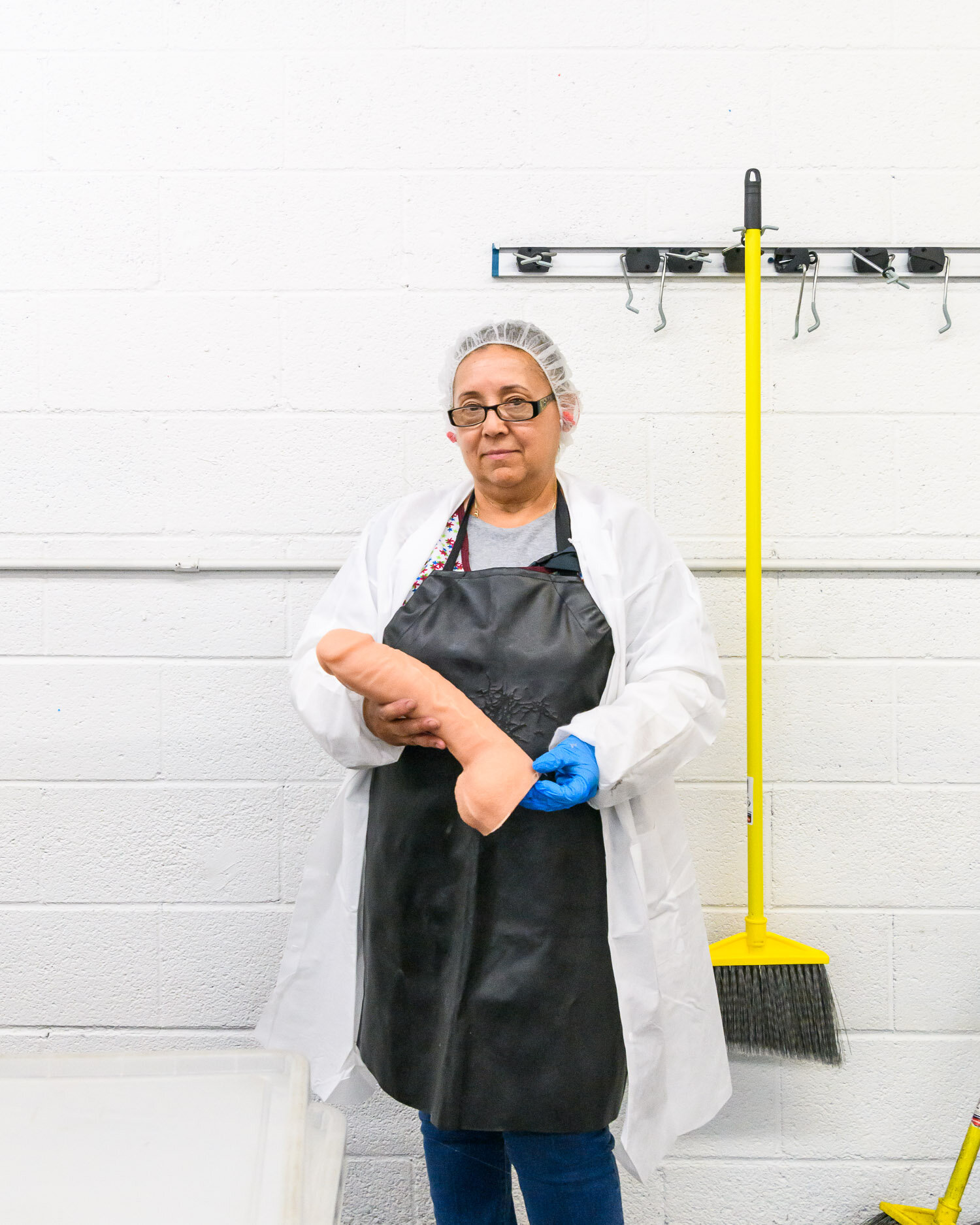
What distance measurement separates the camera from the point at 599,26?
5.05 feet

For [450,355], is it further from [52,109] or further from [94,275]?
[52,109]

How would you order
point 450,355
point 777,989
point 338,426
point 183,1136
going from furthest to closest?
1. point 338,426
2. point 777,989
3. point 450,355
4. point 183,1136

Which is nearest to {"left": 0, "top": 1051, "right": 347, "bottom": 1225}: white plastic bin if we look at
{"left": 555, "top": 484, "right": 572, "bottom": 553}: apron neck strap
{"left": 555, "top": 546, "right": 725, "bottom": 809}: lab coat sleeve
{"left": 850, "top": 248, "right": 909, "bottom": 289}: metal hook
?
{"left": 555, "top": 546, "right": 725, "bottom": 809}: lab coat sleeve

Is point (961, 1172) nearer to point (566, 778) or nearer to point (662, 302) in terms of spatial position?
point (566, 778)

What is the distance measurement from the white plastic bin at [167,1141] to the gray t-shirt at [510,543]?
64 cm

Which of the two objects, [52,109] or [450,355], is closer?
[450,355]

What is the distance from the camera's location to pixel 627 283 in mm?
1534

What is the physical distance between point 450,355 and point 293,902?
0.97 m

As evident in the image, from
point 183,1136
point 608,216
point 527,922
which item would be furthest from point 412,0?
point 183,1136

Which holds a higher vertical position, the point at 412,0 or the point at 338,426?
the point at 412,0

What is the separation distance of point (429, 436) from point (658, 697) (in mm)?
686

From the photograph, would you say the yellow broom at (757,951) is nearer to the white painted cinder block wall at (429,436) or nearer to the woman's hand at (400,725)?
the white painted cinder block wall at (429,436)

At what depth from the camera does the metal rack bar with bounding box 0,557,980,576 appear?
1.55 metres

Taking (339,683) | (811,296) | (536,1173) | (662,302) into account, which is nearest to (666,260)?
(662,302)
